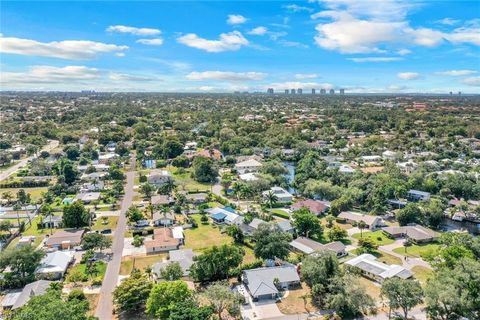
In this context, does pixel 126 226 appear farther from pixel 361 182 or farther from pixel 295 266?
pixel 361 182

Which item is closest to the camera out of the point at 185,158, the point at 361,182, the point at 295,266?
the point at 295,266

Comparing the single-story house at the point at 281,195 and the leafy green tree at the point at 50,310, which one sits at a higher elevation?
the leafy green tree at the point at 50,310

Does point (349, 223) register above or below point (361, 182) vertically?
below

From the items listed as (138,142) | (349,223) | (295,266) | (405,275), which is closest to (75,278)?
(295,266)

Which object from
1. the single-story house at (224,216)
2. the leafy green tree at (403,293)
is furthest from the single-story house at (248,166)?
the leafy green tree at (403,293)

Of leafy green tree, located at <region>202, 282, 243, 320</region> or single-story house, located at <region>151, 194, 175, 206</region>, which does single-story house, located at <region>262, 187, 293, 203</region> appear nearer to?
single-story house, located at <region>151, 194, 175, 206</region>

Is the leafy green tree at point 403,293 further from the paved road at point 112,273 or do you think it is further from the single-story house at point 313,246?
the paved road at point 112,273

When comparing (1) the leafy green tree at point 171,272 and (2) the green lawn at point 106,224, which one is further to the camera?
(2) the green lawn at point 106,224
